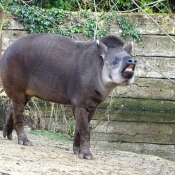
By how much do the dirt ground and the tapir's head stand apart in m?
1.01

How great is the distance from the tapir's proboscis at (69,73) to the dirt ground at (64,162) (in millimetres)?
292

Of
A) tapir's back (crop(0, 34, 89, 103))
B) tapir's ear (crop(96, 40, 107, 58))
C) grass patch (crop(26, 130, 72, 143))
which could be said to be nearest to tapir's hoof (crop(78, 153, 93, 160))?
tapir's back (crop(0, 34, 89, 103))

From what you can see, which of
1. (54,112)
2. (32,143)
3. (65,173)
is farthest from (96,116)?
(65,173)

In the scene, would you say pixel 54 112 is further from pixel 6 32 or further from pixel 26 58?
pixel 26 58

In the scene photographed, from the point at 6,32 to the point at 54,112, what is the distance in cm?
171

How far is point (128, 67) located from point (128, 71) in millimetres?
46

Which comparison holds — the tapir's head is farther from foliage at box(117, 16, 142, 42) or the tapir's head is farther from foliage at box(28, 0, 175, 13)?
foliage at box(28, 0, 175, 13)

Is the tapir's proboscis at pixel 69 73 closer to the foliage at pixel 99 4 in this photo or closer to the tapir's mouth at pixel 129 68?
the tapir's mouth at pixel 129 68

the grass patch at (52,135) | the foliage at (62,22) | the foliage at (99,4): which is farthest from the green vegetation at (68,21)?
the grass patch at (52,135)

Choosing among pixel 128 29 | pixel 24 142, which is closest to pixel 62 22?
pixel 128 29

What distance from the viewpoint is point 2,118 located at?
10.4 m

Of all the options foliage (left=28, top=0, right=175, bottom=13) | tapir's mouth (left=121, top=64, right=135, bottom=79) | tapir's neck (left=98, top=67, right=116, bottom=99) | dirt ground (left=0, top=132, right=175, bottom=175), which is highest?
foliage (left=28, top=0, right=175, bottom=13)

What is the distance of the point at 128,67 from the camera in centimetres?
715

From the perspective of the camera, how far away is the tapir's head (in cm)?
717
